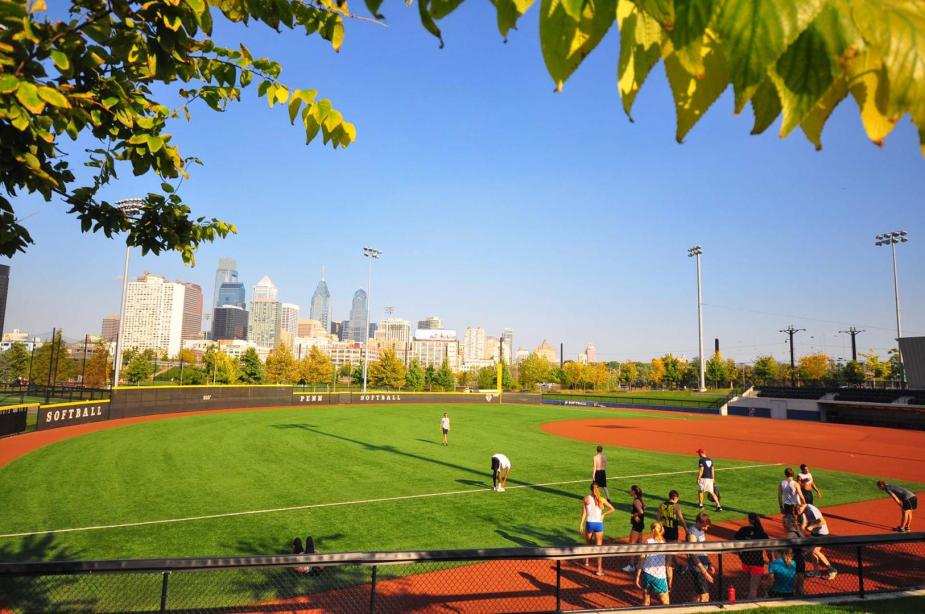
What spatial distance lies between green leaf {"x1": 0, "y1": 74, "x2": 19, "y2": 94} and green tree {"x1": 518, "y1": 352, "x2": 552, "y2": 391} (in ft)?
351

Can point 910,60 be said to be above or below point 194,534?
above

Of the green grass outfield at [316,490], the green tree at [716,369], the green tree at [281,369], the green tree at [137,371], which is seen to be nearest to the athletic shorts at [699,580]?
the green grass outfield at [316,490]

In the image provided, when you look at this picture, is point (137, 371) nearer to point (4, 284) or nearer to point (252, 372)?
point (252, 372)

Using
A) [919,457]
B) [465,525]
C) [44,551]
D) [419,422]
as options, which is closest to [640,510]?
[465,525]

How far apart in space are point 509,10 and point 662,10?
400 mm

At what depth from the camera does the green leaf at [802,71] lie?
0.87 metres

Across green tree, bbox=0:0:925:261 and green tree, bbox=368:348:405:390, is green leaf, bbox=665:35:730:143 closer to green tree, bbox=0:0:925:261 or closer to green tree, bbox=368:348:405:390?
green tree, bbox=0:0:925:261

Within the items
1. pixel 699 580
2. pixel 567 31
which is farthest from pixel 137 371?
pixel 567 31

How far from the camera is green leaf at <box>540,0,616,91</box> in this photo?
1.11 metres

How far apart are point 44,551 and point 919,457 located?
35.5m

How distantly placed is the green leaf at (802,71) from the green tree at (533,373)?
108 m

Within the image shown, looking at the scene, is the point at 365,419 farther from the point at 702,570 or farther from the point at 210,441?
the point at 702,570

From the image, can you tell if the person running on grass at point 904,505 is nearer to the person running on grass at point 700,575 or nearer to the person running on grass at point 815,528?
the person running on grass at point 815,528

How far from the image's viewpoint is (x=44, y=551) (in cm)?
1059
